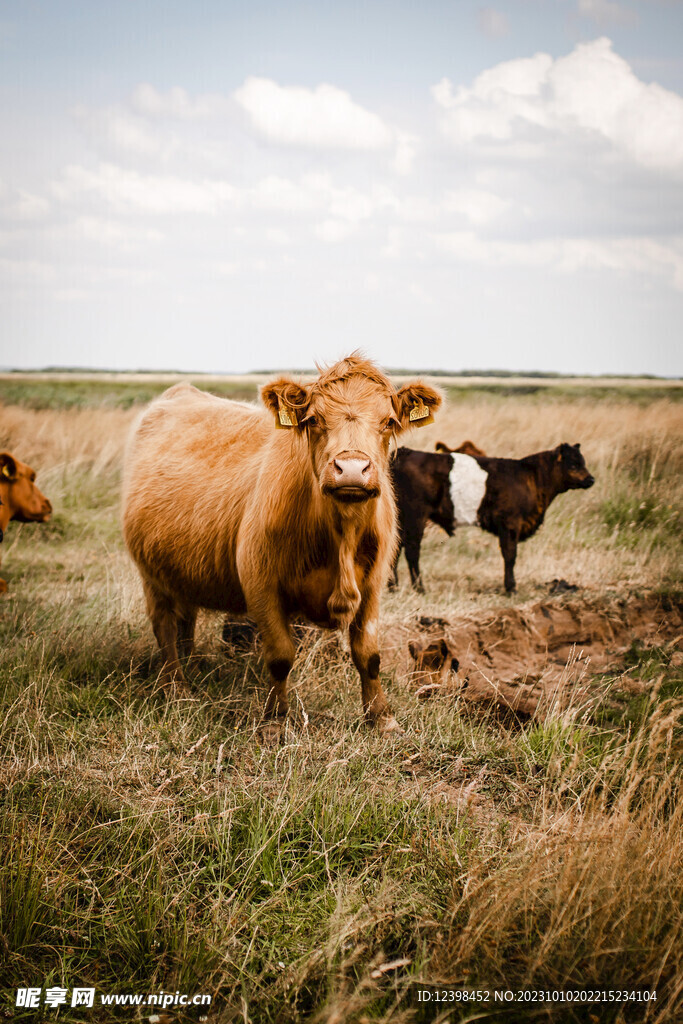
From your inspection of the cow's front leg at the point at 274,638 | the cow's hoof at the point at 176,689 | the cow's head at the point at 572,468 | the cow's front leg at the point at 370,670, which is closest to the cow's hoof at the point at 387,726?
the cow's front leg at the point at 370,670

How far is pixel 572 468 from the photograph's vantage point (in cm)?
772

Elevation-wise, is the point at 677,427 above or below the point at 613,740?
above

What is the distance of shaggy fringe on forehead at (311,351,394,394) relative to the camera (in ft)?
10.6

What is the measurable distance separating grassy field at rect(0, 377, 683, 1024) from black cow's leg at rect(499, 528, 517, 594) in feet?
7.67

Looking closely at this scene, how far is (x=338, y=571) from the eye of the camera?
3508mm

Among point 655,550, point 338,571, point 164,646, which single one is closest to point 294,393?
point 338,571

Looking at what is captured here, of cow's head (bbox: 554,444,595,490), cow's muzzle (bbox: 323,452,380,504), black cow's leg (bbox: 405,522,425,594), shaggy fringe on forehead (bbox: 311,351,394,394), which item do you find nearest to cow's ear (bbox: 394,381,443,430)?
shaggy fringe on forehead (bbox: 311,351,394,394)

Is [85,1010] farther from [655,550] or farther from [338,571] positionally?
[655,550]

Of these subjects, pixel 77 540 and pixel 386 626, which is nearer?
pixel 386 626

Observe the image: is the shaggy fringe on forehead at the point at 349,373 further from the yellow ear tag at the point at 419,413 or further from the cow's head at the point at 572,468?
the cow's head at the point at 572,468

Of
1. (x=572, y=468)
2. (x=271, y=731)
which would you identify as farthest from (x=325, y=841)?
(x=572, y=468)

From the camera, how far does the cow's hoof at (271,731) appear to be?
3.58 m

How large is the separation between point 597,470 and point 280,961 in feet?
32.6

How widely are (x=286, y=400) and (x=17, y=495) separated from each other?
435 cm
